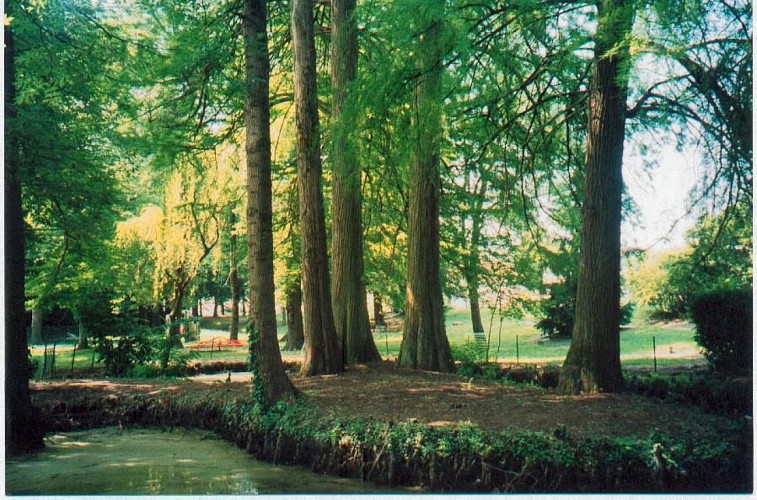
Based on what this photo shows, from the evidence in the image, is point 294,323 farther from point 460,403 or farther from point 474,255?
point 460,403

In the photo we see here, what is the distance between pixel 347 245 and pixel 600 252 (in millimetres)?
4799

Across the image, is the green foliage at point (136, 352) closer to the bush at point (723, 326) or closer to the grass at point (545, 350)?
the grass at point (545, 350)

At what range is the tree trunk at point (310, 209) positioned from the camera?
984cm

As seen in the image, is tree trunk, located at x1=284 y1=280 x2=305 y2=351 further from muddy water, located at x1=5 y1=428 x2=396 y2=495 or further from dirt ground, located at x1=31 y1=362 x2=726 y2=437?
muddy water, located at x1=5 y1=428 x2=396 y2=495

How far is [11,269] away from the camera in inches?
287

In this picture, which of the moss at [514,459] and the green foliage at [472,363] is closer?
the moss at [514,459]

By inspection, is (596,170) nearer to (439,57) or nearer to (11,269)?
(439,57)

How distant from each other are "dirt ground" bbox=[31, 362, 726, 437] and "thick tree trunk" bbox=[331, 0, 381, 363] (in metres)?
1.07

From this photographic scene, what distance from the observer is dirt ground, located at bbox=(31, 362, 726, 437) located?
6.37 metres

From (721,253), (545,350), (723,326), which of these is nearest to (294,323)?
(545,350)

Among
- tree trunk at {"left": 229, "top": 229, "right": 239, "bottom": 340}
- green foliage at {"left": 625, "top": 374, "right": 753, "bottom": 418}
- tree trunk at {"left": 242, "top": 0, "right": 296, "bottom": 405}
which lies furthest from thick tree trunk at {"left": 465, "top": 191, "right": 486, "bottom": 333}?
tree trunk at {"left": 242, "top": 0, "right": 296, "bottom": 405}

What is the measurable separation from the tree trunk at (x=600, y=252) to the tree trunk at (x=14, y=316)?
19.8ft

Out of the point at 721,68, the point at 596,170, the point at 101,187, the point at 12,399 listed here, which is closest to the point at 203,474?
the point at 12,399

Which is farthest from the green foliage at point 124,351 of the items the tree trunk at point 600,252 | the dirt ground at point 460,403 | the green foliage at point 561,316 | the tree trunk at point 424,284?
the green foliage at point 561,316
